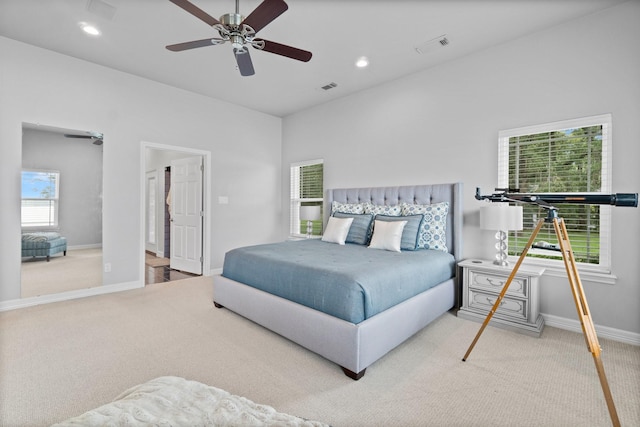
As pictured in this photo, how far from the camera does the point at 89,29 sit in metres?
2.97

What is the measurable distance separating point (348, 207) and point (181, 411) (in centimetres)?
372

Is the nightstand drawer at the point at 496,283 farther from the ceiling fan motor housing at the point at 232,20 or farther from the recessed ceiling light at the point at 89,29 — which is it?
the recessed ceiling light at the point at 89,29

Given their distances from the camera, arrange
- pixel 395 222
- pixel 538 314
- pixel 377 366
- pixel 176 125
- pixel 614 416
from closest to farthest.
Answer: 1. pixel 614 416
2. pixel 377 366
3. pixel 538 314
4. pixel 395 222
5. pixel 176 125

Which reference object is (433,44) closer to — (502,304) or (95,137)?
(502,304)

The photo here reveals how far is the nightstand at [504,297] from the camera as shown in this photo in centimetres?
262

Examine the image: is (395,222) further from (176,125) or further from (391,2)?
(176,125)

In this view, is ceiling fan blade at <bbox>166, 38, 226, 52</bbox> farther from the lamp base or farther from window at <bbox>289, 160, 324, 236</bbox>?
the lamp base

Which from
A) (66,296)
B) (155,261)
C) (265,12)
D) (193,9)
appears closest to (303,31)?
(265,12)

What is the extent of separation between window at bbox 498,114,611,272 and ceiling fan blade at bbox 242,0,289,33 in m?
2.68

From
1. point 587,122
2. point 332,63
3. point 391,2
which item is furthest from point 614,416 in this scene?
point 332,63

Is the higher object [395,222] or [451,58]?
[451,58]

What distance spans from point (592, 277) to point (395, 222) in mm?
1867

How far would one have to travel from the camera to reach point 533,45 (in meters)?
2.97

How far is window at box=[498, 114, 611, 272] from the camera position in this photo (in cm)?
264
